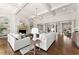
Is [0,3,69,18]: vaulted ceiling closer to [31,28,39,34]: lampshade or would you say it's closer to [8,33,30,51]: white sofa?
[31,28,39,34]: lampshade

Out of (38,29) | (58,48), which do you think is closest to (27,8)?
(38,29)

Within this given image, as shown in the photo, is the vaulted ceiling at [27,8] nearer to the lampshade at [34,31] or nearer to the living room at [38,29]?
the living room at [38,29]

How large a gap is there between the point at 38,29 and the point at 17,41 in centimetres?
58

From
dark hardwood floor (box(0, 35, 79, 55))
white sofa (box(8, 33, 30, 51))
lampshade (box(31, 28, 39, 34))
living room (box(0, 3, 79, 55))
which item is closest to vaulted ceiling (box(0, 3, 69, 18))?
living room (box(0, 3, 79, 55))

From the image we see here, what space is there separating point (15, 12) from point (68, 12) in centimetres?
126

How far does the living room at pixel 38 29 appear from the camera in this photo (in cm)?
324

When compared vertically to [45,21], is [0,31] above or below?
below

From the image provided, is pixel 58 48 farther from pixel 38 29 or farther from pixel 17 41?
pixel 17 41

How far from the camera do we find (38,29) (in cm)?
328

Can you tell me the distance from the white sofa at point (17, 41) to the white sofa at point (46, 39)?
1.11 feet

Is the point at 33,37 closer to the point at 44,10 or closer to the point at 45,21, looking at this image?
the point at 45,21

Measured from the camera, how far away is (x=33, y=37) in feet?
10.9

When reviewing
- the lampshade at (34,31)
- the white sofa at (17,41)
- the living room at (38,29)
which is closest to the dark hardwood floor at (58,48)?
the living room at (38,29)
